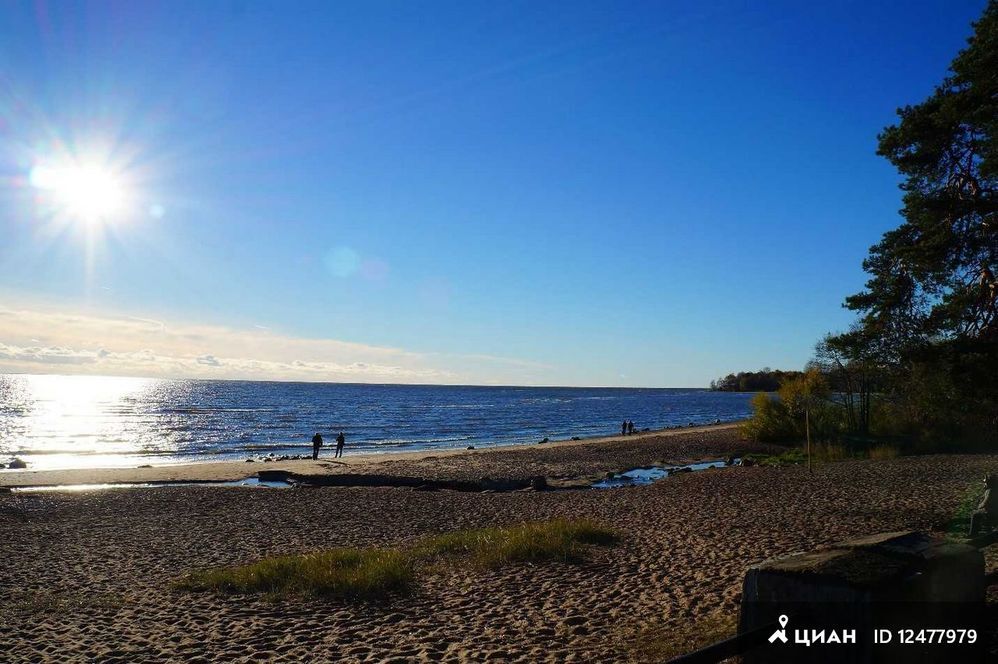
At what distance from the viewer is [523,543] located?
12180 mm

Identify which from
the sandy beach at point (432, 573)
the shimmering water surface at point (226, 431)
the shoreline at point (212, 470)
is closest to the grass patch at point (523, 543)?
the sandy beach at point (432, 573)

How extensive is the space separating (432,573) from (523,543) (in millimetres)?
1916

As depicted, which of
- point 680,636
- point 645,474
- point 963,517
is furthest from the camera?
point 645,474

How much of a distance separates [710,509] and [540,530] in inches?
226

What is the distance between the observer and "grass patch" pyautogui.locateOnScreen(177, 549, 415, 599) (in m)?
10.0

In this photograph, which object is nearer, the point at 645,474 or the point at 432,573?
the point at 432,573

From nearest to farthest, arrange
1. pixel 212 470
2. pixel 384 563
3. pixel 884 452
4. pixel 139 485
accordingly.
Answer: pixel 384 563 → pixel 884 452 → pixel 139 485 → pixel 212 470

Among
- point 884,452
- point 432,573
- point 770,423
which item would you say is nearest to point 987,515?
point 432,573

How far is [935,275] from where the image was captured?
465 inches

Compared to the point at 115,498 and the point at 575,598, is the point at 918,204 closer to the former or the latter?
the point at 575,598

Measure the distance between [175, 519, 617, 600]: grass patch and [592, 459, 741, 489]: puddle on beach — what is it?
12.5 meters

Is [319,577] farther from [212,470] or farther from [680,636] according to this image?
[212,470]

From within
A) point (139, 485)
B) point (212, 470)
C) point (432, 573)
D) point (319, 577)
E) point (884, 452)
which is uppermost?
point (884, 452)

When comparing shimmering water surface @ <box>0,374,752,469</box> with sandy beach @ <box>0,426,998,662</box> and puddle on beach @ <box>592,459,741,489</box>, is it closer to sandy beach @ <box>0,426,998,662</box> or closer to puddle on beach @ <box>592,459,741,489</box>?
puddle on beach @ <box>592,459,741,489</box>
